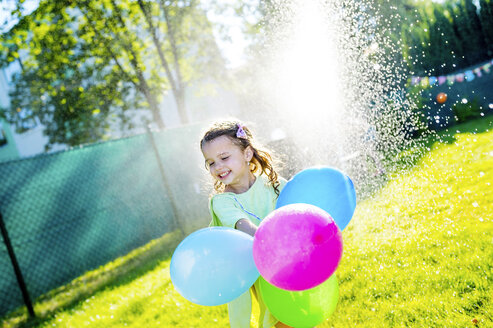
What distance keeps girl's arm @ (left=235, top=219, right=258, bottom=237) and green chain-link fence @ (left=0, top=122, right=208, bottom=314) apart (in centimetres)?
414

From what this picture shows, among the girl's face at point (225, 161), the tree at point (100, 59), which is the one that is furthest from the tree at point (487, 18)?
the tree at point (100, 59)

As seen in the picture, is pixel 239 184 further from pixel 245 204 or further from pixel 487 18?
pixel 487 18

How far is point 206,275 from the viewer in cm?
153

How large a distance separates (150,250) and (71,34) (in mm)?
7296

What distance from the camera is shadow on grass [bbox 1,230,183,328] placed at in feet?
13.6

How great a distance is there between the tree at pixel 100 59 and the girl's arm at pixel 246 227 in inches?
363

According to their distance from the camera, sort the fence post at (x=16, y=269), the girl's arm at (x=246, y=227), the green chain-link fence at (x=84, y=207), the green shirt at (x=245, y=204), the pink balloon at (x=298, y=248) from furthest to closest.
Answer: the green chain-link fence at (x=84, y=207)
the fence post at (x=16, y=269)
the green shirt at (x=245, y=204)
the girl's arm at (x=246, y=227)
the pink balloon at (x=298, y=248)

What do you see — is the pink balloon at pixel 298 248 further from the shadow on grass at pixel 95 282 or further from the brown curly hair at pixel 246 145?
the shadow on grass at pixel 95 282

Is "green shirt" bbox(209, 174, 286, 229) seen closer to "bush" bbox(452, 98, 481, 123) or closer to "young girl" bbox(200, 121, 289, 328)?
"young girl" bbox(200, 121, 289, 328)

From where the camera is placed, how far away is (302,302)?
1.59 meters

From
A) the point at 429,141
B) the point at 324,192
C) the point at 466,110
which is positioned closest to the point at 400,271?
the point at 324,192

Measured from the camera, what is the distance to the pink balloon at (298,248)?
53.1 inches

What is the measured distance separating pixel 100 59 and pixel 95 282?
7.55 metres

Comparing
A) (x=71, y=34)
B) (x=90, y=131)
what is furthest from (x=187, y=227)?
(x=90, y=131)
